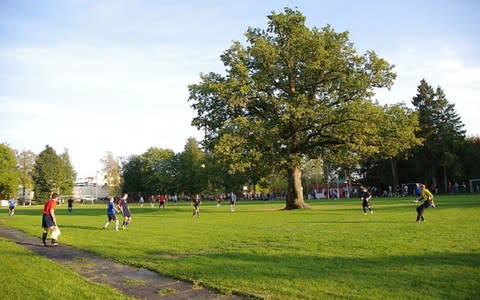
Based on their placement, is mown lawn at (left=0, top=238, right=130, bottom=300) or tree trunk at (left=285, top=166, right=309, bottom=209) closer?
mown lawn at (left=0, top=238, right=130, bottom=300)

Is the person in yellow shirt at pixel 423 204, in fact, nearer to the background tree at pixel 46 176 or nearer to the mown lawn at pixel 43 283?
the mown lawn at pixel 43 283

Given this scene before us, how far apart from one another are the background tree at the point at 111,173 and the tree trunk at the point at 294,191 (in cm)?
9116

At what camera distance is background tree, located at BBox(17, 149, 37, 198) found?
116m

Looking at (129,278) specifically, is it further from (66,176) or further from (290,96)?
(66,176)

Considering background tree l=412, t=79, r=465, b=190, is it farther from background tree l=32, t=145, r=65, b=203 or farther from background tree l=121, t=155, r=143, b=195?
background tree l=32, t=145, r=65, b=203

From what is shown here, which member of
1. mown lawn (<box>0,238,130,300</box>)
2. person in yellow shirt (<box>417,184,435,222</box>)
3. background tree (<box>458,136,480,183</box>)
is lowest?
mown lawn (<box>0,238,130,300</box>)

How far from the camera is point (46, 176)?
122m

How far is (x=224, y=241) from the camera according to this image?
16.8 metres

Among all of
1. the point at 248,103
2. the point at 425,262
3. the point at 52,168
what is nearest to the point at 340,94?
the point at 248,103

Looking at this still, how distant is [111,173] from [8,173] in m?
27.3

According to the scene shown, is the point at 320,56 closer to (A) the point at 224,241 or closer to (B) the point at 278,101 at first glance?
(B) the point at 278,101

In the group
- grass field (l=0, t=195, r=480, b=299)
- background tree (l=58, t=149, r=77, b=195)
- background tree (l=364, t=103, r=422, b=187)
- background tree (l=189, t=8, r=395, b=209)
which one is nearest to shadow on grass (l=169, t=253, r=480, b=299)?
grass field (l=0, t=195, r=480, b=299)

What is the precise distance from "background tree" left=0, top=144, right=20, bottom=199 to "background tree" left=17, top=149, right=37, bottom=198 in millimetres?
6404

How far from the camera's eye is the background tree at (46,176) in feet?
399
